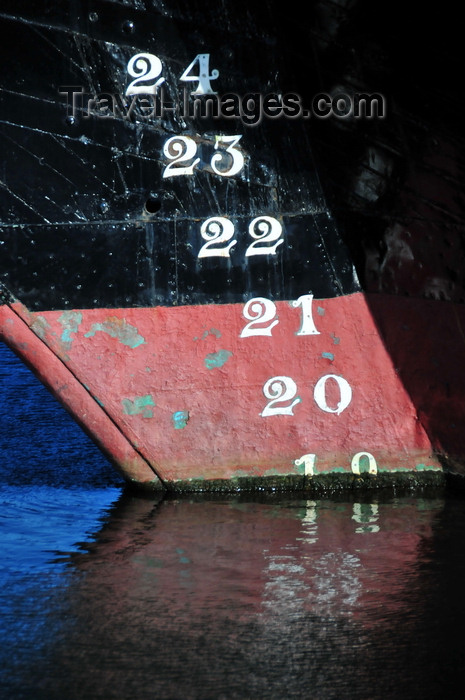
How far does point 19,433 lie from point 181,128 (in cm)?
238

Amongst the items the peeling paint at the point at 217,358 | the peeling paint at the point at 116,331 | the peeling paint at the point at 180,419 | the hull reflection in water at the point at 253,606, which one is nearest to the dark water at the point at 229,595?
the hull reflection in water at the point at 253,606

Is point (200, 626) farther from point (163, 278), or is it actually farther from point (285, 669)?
point (163, 278)

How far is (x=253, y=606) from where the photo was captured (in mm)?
2836

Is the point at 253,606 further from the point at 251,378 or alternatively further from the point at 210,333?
the point at 210,333

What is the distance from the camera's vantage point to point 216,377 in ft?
13.8

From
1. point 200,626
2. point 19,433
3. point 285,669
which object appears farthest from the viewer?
point 19,433

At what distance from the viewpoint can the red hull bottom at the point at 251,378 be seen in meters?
4.21

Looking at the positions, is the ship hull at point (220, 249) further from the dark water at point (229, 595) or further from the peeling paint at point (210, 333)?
the dark water at point (229, 595)

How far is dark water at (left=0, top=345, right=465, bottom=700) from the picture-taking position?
2.33m

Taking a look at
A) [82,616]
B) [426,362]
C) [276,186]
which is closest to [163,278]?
[276,186]

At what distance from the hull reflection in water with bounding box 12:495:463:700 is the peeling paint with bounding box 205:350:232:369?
66 cm

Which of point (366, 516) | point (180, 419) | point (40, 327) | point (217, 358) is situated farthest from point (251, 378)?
point (40, 327)

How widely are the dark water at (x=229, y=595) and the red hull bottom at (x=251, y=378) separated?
250 mm

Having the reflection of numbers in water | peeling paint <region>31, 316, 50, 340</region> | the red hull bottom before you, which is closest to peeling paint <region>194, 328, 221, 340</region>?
the red hull bottom
